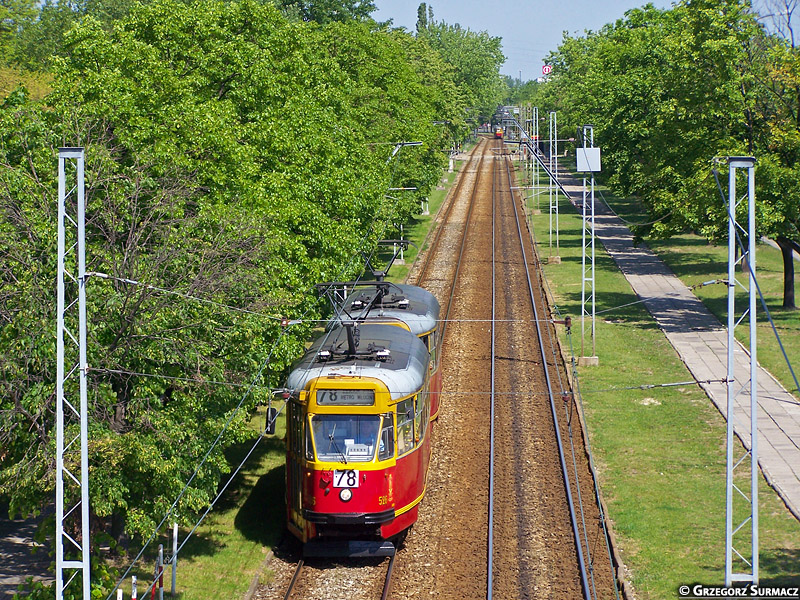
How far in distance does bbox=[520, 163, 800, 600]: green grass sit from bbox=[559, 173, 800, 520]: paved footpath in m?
0.48

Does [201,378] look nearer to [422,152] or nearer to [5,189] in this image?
[5,189]

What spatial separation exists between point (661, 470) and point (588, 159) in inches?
447

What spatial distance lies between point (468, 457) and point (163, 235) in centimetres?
983

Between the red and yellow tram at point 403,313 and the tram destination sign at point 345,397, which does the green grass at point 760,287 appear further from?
the tram destination sign at point 345,397

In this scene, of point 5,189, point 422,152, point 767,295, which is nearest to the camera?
point 5,189

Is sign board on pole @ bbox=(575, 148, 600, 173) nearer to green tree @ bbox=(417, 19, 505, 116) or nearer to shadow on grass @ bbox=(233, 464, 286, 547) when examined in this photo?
shadow on grass @ bbox=(233, 464, 286, 547)

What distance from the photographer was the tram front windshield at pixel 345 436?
1641cm

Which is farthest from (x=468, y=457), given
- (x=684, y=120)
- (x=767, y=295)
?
(x=767, y=295)

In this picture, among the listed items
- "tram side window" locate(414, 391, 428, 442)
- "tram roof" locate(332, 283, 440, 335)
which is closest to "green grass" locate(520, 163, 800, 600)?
"tram side window" locate(414, 391, 428, 442)

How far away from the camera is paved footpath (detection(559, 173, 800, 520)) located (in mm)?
21531

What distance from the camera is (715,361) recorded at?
99.4ft

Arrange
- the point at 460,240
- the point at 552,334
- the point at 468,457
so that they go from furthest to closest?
1. the point at 460,240
2. the point at 552,334
3. the point at 468,457

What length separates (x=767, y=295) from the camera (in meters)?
39.8

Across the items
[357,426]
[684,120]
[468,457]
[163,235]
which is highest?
[684,120]
